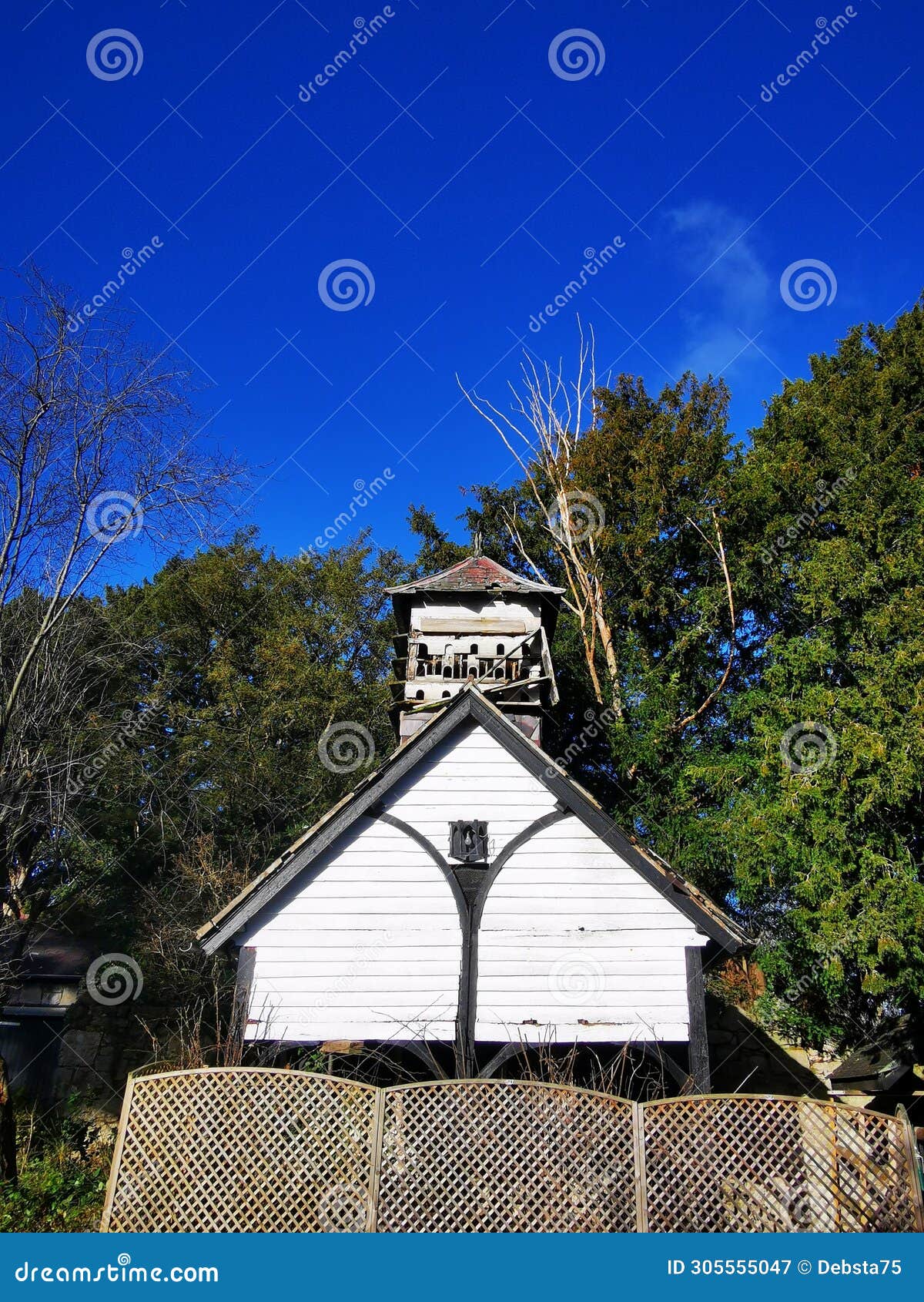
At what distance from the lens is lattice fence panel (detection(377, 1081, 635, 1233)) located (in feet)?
21.5

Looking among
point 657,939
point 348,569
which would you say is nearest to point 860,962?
point 657,939

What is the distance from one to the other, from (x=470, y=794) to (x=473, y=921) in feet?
4.93

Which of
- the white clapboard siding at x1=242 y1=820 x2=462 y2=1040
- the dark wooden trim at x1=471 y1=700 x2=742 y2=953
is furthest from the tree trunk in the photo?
the dark wooden trim at x1=471 y1=700 x2=742 y2=953

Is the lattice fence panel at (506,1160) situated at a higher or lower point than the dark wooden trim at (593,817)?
lower

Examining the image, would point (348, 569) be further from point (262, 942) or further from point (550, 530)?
point (262, 942)

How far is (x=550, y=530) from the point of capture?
2581cm

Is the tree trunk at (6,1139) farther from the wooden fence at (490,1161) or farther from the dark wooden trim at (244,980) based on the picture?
the wooden fence at (490,1161)

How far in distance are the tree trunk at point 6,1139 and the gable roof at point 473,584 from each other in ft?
29.8

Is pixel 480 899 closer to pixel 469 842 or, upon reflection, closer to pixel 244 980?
pixel 469 842

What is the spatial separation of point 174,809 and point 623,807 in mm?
10868

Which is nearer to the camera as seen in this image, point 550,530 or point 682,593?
point 682,593

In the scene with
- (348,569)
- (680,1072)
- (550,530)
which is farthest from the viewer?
(348,569)

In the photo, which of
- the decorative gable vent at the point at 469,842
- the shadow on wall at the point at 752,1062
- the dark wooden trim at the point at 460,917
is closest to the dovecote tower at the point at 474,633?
the dark wooden trim at the point at 460,917

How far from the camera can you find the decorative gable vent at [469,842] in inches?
380
